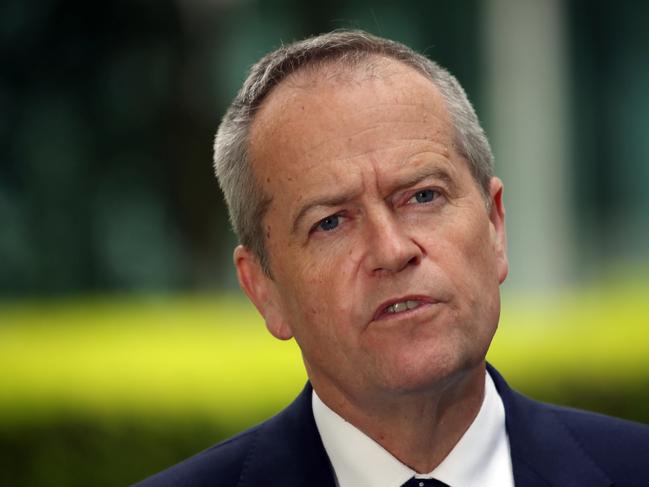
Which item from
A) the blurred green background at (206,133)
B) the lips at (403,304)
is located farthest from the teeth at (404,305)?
the blurred green background at (206,133)

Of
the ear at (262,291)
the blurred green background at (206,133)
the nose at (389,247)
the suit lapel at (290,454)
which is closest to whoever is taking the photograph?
the nose at (389,247)

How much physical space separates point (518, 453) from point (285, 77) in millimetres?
1160

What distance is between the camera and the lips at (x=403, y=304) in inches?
127

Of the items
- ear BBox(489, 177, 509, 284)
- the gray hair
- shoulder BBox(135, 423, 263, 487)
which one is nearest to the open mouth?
ear BBox(489, 177, 509, 284)

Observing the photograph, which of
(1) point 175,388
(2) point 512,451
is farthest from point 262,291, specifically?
(1) point 175,388

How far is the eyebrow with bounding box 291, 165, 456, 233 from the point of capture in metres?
3.33

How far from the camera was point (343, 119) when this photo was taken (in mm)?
3359

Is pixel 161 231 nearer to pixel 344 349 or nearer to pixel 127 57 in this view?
pixel 127 57

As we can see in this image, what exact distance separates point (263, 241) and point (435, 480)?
0.80 m

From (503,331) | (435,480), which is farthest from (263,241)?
(503,331)

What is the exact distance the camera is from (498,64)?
504 inches

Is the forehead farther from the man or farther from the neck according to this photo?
the neck

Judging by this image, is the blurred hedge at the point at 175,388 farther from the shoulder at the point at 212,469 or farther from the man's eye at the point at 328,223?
the man's eye at the point at 328,223

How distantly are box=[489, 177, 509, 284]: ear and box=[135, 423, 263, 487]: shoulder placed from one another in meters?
0.81
